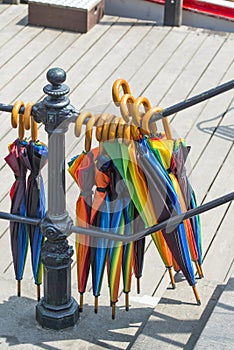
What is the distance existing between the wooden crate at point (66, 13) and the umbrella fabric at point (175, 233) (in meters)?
3.56

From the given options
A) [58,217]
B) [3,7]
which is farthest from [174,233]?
[3,7]

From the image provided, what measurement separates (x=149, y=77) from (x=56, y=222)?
308 centimetres

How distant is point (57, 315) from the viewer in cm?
331

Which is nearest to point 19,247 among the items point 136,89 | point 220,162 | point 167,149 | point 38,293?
point 38,293

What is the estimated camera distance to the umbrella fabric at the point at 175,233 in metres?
3.09

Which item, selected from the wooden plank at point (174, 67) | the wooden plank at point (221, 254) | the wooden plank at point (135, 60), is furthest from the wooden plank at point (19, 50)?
the wooden plank at point (221, 254)

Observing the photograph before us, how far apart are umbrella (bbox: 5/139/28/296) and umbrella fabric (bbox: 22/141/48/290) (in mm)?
18

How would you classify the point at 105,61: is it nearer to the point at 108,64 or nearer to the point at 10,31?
the point at 108,64

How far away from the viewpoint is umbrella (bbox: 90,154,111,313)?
3102mm

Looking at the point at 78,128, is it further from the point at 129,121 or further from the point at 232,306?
the point at 232,306

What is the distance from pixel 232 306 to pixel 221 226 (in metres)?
1.51

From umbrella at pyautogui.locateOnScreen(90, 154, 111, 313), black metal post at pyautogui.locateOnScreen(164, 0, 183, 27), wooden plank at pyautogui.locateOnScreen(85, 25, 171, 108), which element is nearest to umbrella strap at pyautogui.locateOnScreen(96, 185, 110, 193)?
umbrella at pyautogui.locateOnScreen(90, 154, 111, 313)

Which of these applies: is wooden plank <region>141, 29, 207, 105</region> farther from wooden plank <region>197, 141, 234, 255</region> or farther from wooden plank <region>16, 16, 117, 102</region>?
wooden plank <region>197, 141, 234, 255</region>

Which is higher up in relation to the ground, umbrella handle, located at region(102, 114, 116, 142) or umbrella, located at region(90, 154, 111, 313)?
umbrella handle, located at region(102, 114, 116, 142)
